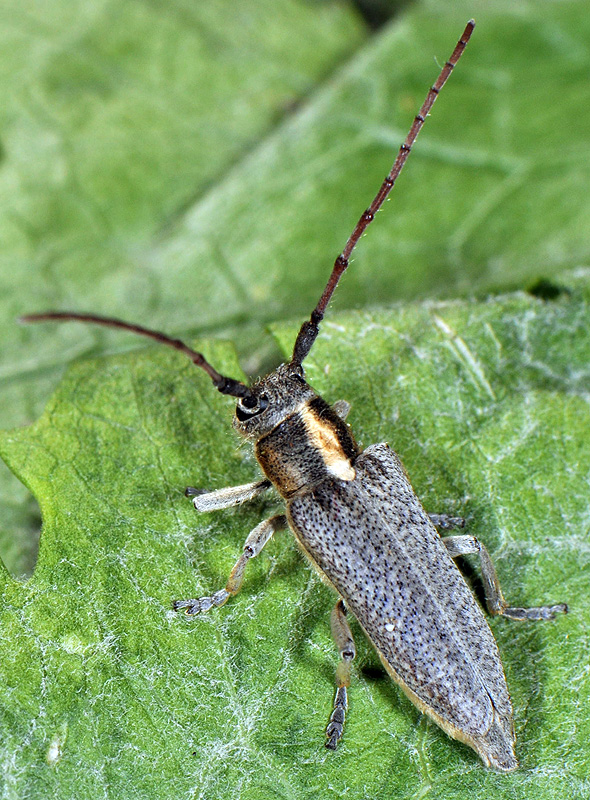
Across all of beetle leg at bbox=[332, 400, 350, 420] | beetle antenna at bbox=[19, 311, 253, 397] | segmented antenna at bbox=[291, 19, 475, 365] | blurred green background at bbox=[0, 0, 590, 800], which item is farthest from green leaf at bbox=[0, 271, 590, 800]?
beetle antenna at bbox=[19, 311, 253, 397]

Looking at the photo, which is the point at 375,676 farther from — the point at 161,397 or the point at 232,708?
the point at 161,397

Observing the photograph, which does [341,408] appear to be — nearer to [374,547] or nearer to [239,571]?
[374,547]

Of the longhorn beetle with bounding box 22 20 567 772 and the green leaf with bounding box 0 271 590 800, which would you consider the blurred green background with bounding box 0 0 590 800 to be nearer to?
the green leaf with bounding box 0 271 590 800

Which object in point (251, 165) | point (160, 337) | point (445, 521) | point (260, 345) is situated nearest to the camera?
point (160, 337)

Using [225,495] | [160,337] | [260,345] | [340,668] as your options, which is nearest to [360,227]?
[160,337]

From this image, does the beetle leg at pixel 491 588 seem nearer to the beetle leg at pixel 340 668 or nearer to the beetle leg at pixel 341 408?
the beetle leg at pixel 340 668

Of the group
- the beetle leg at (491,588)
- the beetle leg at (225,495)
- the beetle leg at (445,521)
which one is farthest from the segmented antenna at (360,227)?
the beetle leg at (491,588)
